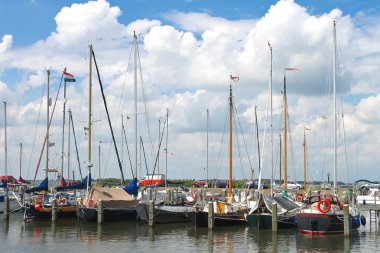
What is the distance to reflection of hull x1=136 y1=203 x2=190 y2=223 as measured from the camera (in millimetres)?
46969

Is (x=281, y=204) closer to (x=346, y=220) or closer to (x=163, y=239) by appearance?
(x=346, y=220)

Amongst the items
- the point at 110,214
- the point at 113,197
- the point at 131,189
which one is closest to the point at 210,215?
the point at 110,214

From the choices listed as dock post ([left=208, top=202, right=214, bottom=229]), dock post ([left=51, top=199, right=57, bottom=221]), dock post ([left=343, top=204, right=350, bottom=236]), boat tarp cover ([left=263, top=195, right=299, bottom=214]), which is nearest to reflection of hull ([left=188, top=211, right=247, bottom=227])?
dock post ([left=208, top=202, right=214, bottom=229])

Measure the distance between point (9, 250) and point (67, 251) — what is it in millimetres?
3608

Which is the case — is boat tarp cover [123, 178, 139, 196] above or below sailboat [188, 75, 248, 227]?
above

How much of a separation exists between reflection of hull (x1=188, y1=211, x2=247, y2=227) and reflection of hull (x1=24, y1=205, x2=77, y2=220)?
40.8 feet

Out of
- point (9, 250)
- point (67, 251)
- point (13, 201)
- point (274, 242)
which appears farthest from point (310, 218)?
point (13, 201)

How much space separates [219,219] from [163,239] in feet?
22.2

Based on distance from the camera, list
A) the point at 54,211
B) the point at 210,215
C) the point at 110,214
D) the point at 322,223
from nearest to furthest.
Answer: the point at 322,223 → the point at 210,215 → the point at 110,214 → the point at 54,211

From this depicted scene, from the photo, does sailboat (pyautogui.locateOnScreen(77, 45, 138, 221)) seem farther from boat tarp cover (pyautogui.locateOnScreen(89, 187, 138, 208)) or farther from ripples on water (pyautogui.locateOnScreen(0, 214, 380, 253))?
ripples on water (pyautogui.locateOnScreen(0, 214, 380, 253))

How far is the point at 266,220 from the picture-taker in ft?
139

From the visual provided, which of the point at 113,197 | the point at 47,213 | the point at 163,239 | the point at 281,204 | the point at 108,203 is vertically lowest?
the point at 163,239

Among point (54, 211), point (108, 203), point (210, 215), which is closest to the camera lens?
point (210, 215)

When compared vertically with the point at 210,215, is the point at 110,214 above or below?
below
